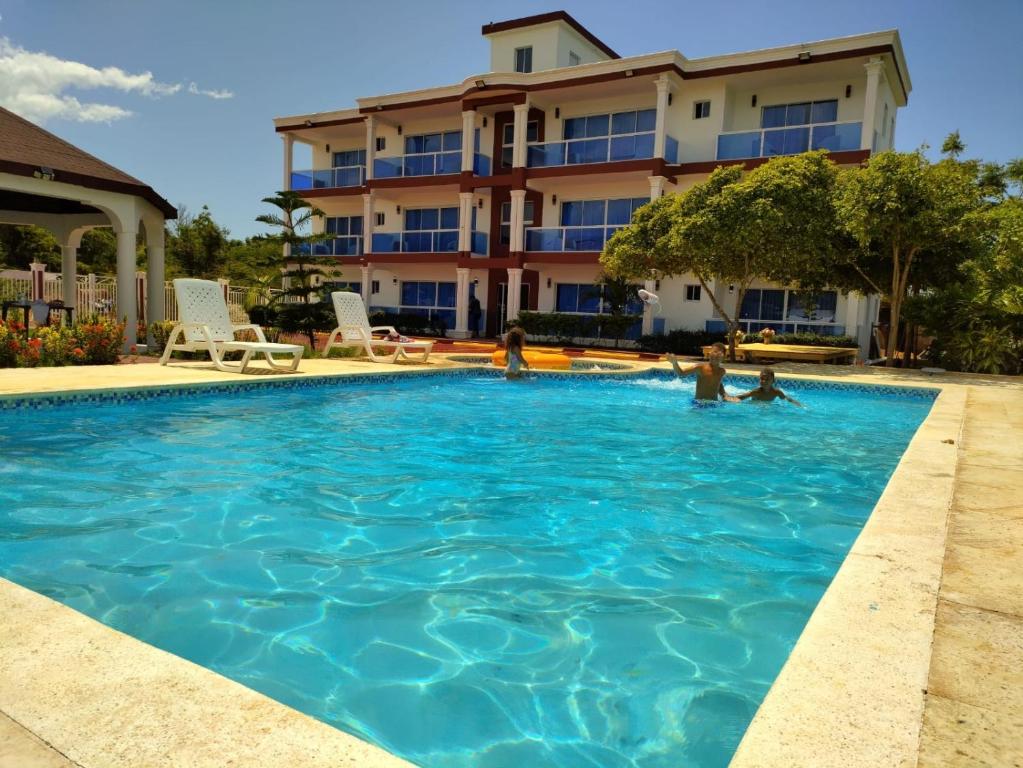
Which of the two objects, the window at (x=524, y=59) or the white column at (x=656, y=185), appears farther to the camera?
the window at (x=524, y=59)

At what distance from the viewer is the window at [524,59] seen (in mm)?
27188

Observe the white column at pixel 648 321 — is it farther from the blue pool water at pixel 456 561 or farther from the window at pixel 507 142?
the blue pool water at pixel 456 561

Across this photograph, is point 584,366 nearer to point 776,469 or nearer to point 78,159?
point 776,469

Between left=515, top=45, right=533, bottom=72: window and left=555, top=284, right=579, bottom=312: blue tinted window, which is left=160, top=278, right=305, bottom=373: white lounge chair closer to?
left=555, top=284, right=579, bottom=312: blue tinted window

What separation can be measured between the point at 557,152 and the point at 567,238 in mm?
3165

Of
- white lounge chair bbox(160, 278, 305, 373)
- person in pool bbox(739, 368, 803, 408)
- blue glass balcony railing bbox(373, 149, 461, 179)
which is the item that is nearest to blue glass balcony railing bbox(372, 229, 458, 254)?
blue glass balcony railing bbox(373, 149, 461, 179)

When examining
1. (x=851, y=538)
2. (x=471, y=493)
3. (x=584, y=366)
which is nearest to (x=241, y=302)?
(x=584, y=366)

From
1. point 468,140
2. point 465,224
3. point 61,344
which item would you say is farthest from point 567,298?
point 61,344

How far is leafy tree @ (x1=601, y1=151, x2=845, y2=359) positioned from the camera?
15.5 metres

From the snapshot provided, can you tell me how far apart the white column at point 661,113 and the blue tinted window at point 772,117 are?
3.25 metres

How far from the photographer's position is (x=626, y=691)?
9.15 ft

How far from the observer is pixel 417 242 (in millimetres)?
27484

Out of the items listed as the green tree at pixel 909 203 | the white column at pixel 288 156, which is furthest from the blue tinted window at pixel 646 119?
the white column at pixel 288 156

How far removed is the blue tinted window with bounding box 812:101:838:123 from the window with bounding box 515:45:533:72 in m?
10.8
